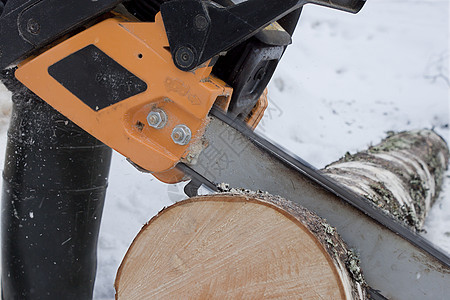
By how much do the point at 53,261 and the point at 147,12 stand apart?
3.32 feet

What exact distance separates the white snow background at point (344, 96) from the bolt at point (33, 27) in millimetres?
1228

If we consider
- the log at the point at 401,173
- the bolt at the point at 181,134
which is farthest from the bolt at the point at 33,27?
the log at the point at 401,173

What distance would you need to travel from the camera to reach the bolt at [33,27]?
1.44 m

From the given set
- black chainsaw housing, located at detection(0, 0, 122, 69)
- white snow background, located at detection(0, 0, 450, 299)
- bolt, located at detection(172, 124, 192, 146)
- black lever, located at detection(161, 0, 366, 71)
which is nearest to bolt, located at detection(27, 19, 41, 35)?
black chainsaw housing, located at detection(0, 0, 122, 69)

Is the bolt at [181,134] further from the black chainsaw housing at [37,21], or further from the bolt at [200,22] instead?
the black chainsaw housing at [37,21]

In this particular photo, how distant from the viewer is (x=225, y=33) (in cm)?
131

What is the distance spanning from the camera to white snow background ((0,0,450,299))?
2.79 m

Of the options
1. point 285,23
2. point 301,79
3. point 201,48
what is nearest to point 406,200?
point 285,23

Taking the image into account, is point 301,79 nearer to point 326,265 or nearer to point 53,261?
point 53,261

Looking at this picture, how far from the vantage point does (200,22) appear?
52.0 inches

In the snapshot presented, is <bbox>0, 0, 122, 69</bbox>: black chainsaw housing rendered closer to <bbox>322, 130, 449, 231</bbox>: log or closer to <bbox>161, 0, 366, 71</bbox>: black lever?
<bbox>161, 0, 366, 71</bbox>: black lever

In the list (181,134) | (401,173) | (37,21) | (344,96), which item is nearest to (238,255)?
(181,134)

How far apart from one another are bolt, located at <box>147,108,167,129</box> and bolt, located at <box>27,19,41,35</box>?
1.35 feet

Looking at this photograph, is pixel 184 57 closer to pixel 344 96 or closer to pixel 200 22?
pixel 200 22
